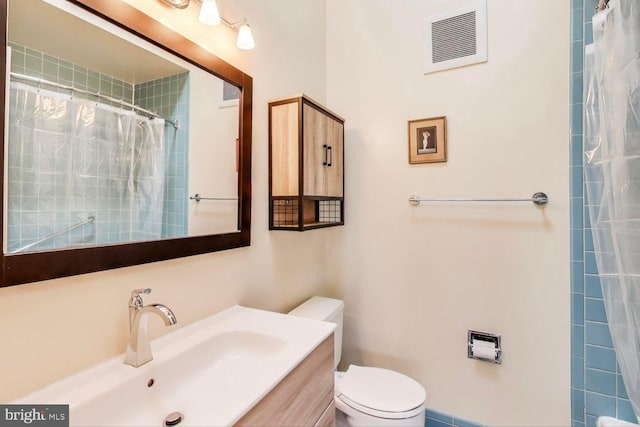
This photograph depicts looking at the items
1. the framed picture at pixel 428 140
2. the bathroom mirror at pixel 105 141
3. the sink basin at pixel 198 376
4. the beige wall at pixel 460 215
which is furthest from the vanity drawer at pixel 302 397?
the framed picture at pixel 428 140

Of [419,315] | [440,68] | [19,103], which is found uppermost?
[440,68]

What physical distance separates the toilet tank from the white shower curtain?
3.58 ft

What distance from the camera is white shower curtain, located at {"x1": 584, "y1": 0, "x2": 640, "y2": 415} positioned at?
903 mm

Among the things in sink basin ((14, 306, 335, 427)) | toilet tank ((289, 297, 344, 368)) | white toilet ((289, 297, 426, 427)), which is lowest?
white toilet ((289, 297, 426, 427))

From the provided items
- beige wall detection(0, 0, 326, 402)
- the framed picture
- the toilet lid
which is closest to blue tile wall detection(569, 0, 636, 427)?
the framed picture

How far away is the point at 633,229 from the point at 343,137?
1.38 m

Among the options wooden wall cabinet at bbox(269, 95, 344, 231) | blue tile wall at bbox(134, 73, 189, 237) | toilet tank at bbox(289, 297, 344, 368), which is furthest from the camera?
toilet tank at bbox(289, 297, 344, 368)

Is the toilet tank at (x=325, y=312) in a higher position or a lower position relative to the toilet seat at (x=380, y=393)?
higher

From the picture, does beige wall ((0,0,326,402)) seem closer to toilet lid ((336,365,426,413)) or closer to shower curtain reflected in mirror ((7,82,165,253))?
shower curtain reflected in mirror ((7,82,165,253))

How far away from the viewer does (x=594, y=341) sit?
1.36 meters

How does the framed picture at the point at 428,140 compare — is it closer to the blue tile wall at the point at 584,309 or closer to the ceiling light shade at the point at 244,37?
the blue tile wall at the point at 584,309

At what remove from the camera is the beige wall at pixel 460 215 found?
4.82 feet

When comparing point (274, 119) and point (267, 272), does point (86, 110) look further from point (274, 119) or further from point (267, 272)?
point (267, 272)

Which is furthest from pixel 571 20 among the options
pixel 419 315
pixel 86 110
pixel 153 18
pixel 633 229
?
pixel 86 110
